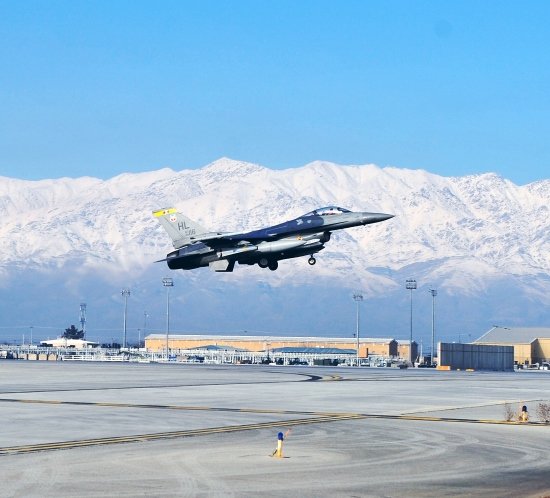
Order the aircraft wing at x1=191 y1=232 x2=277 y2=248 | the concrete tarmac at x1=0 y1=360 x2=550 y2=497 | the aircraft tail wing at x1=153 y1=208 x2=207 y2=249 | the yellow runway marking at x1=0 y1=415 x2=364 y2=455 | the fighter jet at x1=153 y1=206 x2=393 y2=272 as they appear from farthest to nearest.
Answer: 1. the aircraft tail wing at x1=153 y1=208 x2=207 y2=249
2. the aircraft wing at x1=191 y1=232 x2=277 y2=248
3. the fighter jet at x1=153 y1=206 x2=393 y2=272
4. the yellow runway marking at x1=0 y1=415 x2=364 y2=455
5. the concrete tarmac at x1=0 y1=360 x2=550 y2=497

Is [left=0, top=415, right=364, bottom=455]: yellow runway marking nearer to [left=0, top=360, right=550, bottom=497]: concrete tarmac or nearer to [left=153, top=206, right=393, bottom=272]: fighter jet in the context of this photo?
[left=0, top=360, right=550, bottom=497]: concrete tarmac

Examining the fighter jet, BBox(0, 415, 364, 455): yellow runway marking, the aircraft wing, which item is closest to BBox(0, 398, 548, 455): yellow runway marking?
BBox(0, 415, 364, 455): yellow runway marking

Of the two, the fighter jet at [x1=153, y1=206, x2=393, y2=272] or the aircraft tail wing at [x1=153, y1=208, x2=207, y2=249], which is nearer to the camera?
the fighter jet at [x1=153, y1=206, x2=393, y2=272]

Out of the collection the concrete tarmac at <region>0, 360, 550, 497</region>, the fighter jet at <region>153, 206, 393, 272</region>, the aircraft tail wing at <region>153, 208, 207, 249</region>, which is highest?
the aircraft tail wing at <region>153, 208, 207, 249</region>

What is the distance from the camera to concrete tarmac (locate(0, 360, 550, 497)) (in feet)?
94.5

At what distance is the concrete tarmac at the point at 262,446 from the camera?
94.5 feet

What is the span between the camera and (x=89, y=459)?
33.0m

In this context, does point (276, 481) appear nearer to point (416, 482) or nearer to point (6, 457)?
point (416, 482)

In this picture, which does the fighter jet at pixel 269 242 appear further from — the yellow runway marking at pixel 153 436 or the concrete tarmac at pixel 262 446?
the yellow runway marking at pixel 153 436

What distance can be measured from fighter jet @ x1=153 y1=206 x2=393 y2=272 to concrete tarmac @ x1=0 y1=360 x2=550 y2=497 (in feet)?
83.0

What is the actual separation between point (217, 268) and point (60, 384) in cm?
2059

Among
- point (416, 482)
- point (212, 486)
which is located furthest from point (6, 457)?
point (416, 482)

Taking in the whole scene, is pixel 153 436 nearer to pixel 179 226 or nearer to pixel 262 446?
pixel 262 446

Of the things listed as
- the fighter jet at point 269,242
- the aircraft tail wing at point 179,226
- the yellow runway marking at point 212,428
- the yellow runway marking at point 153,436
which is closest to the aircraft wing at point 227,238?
the fighter jet at point 269,242
